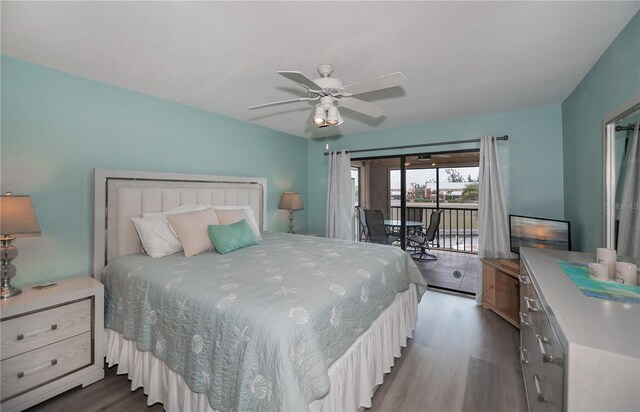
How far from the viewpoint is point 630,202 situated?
1.64 metres

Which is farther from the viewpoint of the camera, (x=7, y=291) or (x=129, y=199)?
(x=129, y=199)

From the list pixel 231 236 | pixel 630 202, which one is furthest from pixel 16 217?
pixel 630 202

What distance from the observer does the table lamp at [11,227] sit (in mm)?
1722

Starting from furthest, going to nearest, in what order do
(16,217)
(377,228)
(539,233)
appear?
1. (377,228)
2. (539,233)
3. (16,217)

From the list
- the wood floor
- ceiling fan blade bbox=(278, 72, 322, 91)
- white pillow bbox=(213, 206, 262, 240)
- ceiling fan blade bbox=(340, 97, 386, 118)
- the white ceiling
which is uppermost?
the white ceiling

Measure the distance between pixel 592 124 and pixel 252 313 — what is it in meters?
3.04

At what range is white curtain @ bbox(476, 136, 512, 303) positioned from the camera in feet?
11.2

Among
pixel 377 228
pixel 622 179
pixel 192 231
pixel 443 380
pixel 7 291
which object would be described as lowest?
pixel 443 380

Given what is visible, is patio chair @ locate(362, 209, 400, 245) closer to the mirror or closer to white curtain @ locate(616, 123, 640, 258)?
the mirror

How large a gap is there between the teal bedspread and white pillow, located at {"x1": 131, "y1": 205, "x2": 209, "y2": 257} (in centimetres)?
10

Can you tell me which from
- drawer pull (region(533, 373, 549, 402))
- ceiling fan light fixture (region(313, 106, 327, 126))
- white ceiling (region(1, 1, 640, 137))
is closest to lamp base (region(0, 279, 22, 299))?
white ceiling (region(1, 1, 640, 137))

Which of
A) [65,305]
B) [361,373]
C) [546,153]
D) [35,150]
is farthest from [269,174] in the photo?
[546,153]

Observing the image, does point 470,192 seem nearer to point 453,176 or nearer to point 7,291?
point 453,176

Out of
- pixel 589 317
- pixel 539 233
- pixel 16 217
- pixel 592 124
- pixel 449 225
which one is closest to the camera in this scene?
pixel 589 317
